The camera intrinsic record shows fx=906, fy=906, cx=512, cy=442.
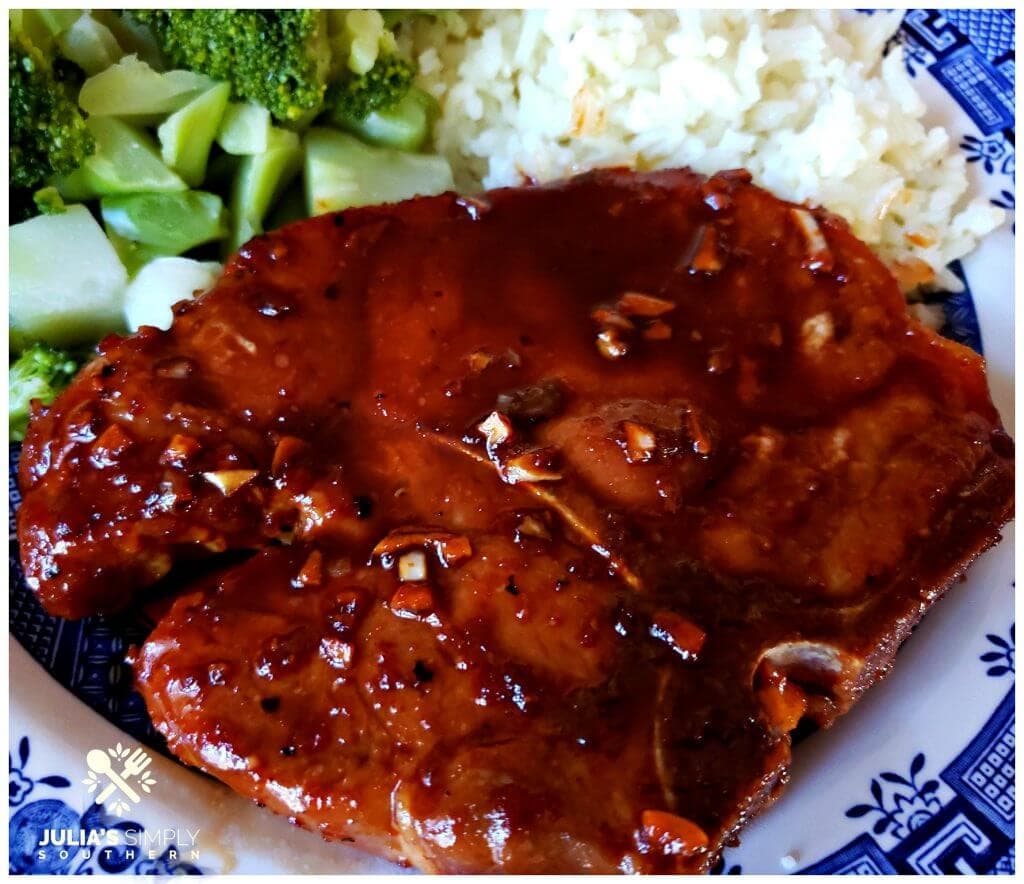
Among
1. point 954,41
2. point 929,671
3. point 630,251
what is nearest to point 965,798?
point 929,671

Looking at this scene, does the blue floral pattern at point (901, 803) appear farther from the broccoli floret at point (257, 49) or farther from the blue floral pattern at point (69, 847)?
the broccoli floret at point (257, 49)

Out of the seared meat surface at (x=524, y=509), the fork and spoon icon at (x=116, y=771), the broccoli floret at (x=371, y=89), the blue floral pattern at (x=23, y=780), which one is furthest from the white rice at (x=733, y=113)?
the blue floral pattern at (x=23, y=780)

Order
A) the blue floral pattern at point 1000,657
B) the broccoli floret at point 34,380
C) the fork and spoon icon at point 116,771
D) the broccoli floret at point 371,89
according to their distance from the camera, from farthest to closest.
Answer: the broccoli floret at point 371,89
the broccoli floret at point 34,380
the blue floral pattern at point 1000,657
the fork and spoon icon at point 116,771

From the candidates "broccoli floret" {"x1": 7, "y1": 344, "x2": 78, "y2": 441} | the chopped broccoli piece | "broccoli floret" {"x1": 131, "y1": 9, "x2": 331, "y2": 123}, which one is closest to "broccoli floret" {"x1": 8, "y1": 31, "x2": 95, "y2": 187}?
the chopped broccoli piece

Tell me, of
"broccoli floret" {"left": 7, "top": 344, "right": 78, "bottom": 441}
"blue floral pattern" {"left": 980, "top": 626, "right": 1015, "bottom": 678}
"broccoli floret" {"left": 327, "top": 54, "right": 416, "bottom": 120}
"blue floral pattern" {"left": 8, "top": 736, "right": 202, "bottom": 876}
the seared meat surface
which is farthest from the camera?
"broccoli floret" {"left": 327, "top": 54, "right": 416, "bottom": 120}

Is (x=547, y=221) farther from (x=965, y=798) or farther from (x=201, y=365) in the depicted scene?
(x=965, y=798)

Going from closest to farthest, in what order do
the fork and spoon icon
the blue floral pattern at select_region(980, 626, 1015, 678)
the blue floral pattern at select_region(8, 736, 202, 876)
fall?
the blue floral pattern at select_region(8, 736, 202, 876) → the fork and spoon icon → the blue floral pattern at select_region(980, 626, 1015, 678)

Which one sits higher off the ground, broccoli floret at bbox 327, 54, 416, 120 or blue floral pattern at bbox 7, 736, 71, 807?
broccoli floret at bbox 327, 54, 416, 120

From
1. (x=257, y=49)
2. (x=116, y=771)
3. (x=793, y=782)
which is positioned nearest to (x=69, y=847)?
(x=116, y=771)

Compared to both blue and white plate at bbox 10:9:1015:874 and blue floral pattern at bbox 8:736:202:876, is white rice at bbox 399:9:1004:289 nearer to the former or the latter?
blue and white plate at bbox 10:9:1015:874
